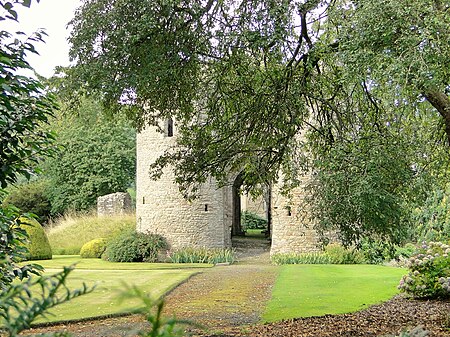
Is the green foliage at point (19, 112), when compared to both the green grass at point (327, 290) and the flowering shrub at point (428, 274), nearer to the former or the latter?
the green grass at point (327, 290)

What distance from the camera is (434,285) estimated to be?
33.9 feet

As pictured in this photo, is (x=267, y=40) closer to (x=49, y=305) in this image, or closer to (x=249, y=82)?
(x=249, y=82)

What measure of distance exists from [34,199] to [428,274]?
26124 mm

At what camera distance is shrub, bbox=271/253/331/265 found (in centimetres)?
1905

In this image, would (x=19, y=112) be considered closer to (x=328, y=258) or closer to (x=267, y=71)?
(x=267, y=71)

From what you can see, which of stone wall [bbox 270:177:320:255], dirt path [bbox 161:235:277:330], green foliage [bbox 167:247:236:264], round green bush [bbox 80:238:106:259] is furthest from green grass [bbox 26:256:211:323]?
stone wall [bbox 270:177:320:255]

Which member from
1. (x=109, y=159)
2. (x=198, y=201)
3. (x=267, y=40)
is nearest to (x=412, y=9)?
(x=267, y=40)

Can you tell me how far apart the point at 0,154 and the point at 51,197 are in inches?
1185

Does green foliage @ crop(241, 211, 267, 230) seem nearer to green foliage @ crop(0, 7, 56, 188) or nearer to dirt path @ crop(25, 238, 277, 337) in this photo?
dirt path @ crop(25, 238, 277, 337)

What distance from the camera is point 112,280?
13.9 meters

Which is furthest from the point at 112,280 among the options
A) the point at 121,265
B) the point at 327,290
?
the point at 327,290

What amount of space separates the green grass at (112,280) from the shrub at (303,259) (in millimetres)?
2647

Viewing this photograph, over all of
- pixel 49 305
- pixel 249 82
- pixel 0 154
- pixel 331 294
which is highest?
A: pixel 249 82

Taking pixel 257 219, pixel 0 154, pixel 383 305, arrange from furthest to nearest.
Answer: pixel 257 219
pixel 383 305
pixel 0 154
